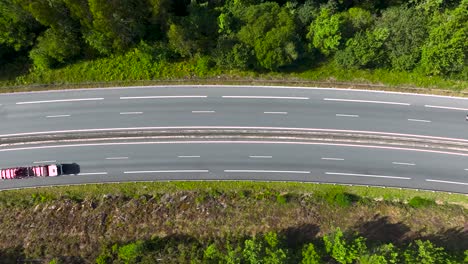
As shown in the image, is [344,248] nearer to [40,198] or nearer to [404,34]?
[404,34]

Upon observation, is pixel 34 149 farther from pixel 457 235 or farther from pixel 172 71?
pixel 457 235

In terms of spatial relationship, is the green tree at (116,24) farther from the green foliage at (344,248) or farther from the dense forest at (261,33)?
the green foliage at (344,248)

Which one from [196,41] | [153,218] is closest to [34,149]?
[153,218]

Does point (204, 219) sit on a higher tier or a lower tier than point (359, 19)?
lower

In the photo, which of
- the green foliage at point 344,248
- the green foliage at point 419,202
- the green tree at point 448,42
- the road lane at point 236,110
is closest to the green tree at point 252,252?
the green foliage at point 344,248

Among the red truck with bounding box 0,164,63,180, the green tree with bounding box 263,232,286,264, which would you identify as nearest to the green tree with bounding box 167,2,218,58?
the red truck with bounding box 0,164,63,180

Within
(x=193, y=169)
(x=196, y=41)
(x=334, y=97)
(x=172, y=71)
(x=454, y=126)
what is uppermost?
(x=196, y=41)

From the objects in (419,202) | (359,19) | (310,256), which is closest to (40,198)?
(310,256)
